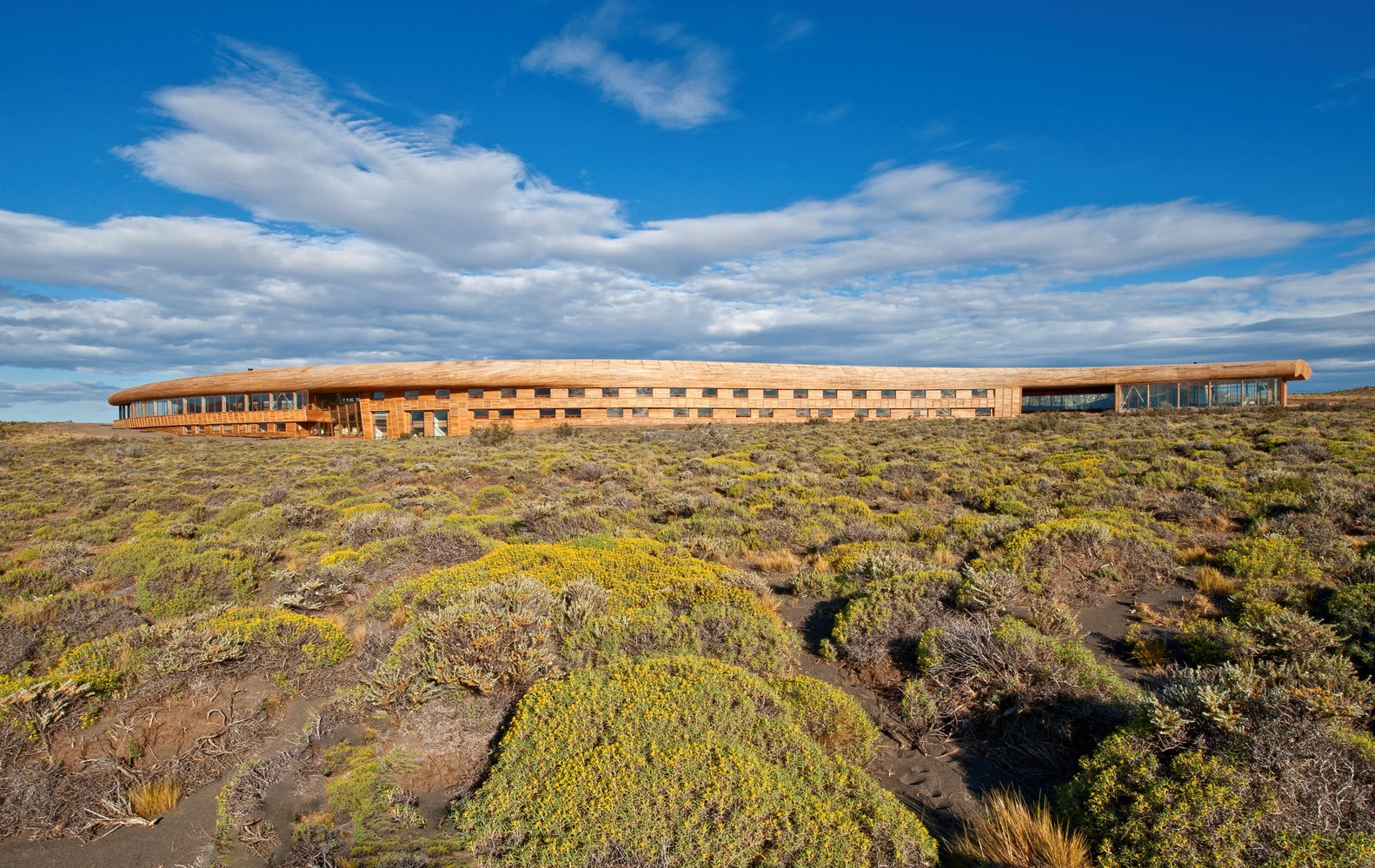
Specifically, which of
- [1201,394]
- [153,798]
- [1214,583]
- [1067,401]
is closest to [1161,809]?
[1214,583]

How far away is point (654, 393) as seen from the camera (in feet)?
129

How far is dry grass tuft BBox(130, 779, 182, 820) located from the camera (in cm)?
423

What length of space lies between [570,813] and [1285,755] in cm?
399

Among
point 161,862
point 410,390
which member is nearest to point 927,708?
point 161,862

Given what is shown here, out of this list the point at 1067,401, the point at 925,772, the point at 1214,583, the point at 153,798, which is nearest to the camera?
the point at 153,798

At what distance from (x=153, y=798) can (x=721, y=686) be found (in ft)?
12.7

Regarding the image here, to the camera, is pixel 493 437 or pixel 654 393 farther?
pixel 654 393

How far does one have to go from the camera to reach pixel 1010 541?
8570 mm

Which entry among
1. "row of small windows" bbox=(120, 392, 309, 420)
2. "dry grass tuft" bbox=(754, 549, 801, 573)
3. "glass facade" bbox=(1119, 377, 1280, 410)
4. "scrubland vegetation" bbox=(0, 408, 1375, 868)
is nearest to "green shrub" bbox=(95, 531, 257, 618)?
"scrubland vegetation" bbox=(0, 408, 1375, 868)

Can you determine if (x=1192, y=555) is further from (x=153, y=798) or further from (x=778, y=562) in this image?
(x=153, y=798)

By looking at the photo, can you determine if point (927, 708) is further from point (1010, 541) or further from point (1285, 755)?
point (1010, 541)

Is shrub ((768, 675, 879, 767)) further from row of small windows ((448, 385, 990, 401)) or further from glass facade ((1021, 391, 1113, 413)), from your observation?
glass facade ((1021, 391, 1113, 413))

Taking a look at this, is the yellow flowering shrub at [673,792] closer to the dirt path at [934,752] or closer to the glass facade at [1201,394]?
the dirt path at [934,752]

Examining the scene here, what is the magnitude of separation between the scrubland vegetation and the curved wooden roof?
27031 millimetres
